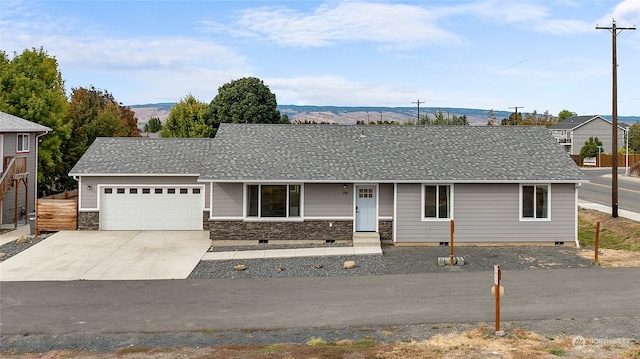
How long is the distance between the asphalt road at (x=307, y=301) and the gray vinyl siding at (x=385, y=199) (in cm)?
507

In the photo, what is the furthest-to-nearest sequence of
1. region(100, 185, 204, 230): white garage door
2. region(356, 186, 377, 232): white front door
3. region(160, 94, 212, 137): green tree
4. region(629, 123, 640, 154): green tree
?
region(629, 123, 640, 154): green tree, region(160, 94, 212, 137): green tree, region(100, 185, 204, 230): white garage door, region(356, 186, 377, 232): white front door

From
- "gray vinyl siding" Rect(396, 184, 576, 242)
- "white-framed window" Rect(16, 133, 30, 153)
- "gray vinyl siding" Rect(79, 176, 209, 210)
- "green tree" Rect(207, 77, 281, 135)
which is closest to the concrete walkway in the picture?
"gray vinyl siding" Rect(79, 176, 209, 210)

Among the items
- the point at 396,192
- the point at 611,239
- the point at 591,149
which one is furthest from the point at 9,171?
the point at 591,149

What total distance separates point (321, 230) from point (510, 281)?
25.4 ft

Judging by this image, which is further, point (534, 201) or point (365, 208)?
point (365, 208)

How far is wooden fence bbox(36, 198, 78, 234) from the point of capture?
71.5 ft

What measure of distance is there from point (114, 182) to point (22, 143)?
6.21m

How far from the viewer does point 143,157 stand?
23609 mm

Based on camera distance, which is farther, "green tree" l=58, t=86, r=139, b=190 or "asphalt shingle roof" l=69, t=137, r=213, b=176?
"green tree" l=58, t=86, r=139, b=190

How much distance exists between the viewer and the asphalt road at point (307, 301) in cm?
1128

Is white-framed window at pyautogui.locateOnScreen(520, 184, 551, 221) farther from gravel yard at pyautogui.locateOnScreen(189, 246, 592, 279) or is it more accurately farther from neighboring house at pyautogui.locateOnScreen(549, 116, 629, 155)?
neighboring house at pyautogui.locateOnScreen(549, 116, 629, 155)

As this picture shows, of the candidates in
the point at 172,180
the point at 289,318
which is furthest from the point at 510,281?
the point at 172,180

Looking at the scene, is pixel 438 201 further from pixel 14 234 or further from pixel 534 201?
pixel 14 234

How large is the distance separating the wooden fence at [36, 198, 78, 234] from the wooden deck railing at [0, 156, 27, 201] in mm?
1904
